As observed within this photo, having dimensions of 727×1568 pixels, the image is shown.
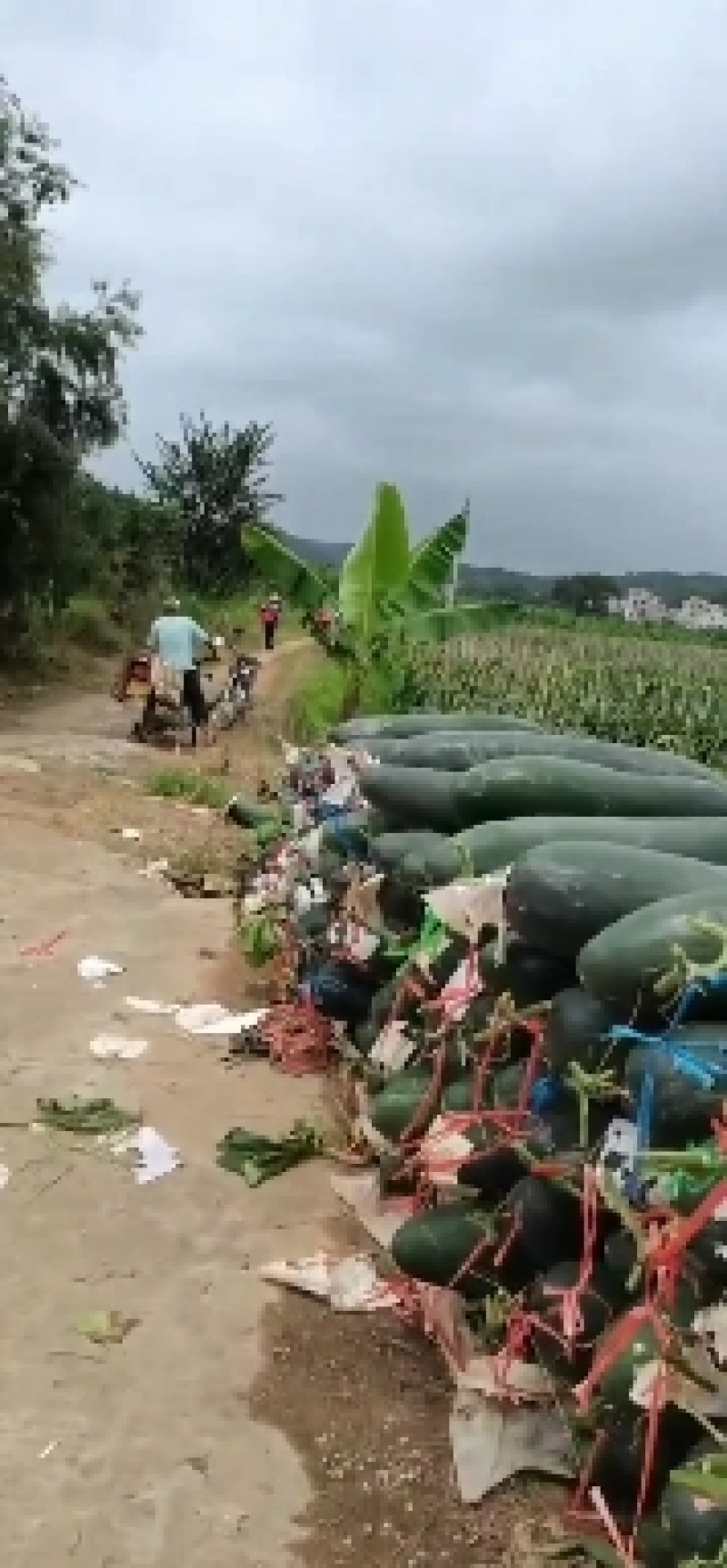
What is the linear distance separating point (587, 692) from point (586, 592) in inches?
2172

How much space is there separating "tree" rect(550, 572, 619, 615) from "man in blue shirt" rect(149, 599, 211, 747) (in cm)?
5692

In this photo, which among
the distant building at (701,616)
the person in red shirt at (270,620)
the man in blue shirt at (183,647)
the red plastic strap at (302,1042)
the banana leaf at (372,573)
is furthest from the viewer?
the distant building at (701,616)

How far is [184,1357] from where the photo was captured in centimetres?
346

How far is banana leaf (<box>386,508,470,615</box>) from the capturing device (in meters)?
12.7

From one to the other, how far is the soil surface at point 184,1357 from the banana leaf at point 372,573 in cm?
671

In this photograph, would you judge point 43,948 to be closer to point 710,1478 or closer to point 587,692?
point 710,1478

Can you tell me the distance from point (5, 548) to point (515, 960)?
21114 mm

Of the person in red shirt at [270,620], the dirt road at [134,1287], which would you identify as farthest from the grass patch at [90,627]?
the dirt road at [134,1287]

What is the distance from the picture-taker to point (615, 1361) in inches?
103

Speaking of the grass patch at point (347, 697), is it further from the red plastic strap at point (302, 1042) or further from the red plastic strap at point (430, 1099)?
the red plastic strap at point (430, 1099)

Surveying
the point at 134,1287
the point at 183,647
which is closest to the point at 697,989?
the point at 134,1287

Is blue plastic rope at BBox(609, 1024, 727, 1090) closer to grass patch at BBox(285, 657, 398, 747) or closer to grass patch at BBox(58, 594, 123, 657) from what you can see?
grass patch at BBox(285, 657, 398, 747)

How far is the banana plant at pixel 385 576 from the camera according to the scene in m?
12.5

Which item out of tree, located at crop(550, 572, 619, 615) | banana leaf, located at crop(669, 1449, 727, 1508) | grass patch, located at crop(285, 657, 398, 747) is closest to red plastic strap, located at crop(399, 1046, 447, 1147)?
banana leaf, located at crop(669, 1449, 727, 1508)
